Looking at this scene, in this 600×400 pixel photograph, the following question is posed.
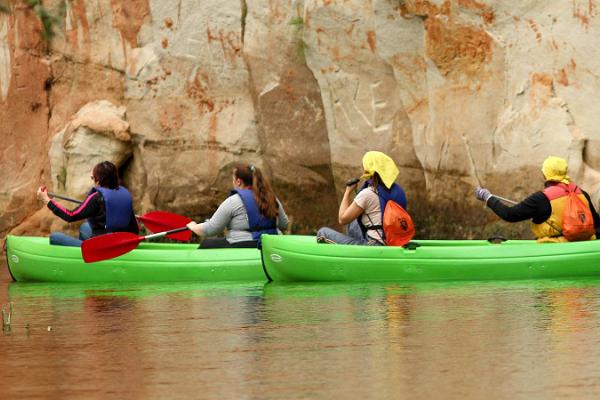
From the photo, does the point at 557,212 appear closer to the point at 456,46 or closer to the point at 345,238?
the point at 345,238

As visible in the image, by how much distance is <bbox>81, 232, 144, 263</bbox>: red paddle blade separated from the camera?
13.3m

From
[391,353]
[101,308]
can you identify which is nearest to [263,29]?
[101,308]

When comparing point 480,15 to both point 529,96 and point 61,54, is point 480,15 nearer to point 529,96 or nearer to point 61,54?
point 529,96

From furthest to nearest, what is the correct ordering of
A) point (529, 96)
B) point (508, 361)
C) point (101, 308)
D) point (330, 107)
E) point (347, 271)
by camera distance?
point (330, 107), point (529, 96), point (347, 271), point (101, 308), point (508, 361)

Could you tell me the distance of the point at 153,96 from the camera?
780 inches

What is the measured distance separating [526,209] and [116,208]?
3.87 metres

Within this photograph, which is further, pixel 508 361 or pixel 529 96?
pixel 529 96

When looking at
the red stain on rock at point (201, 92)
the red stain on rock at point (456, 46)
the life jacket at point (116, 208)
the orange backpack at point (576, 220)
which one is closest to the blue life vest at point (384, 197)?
the orange backpack at point (576, 220)

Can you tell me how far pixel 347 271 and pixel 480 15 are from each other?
570 cm

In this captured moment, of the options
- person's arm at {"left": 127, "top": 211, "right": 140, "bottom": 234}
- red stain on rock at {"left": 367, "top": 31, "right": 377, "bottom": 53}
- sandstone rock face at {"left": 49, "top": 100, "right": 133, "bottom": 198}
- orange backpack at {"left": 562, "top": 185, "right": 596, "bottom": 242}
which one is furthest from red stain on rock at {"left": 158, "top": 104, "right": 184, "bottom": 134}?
orange backpack at {"left": 562, "top": 185, "right": 596, "bottom": 242}

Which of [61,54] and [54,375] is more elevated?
[61,54]

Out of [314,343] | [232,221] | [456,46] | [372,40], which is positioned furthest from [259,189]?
[372,40]

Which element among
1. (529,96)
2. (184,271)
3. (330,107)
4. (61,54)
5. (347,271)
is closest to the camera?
(347,271)

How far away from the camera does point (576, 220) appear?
12281 millimetres
